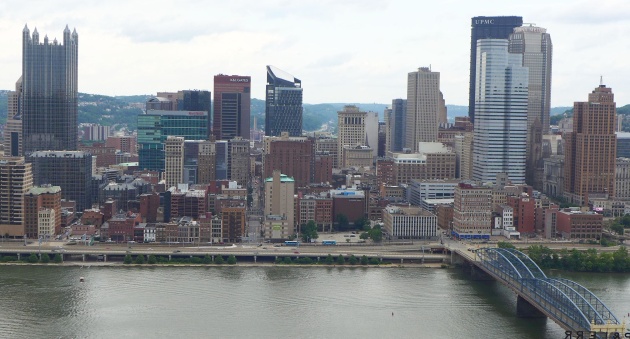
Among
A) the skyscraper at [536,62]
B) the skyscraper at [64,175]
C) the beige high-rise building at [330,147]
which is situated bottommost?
the skyscraper at [64,175]

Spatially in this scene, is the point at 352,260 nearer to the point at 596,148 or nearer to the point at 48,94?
the point at 596,148

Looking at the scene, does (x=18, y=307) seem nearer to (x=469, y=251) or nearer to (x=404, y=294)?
(x=404, y=294)

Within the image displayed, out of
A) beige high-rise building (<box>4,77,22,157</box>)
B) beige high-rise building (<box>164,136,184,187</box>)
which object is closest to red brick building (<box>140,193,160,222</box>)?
beige high-rise building (<box>164,136,184,187</box>)

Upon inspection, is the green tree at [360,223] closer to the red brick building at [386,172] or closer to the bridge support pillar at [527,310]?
the red brick building at [386,172]

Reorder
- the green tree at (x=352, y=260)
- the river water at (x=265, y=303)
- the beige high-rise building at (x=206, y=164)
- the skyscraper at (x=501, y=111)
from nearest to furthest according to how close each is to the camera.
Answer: the river water at (x=265, y=303)
the green tree at (x=352, y=260)
the skyscraper at (x=501, y=111)
the beige high-rise building at (x=206, y=164)

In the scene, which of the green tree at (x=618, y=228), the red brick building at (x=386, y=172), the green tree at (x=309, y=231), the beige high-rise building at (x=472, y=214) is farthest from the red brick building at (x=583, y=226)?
the red brick building at (x=386, y=172)

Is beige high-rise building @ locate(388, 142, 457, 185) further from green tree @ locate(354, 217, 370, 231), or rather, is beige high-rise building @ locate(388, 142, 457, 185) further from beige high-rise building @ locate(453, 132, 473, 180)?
green tree @ locate(354, 217, 370, 231)

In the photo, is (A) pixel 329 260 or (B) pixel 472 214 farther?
(B) pixel 472 214

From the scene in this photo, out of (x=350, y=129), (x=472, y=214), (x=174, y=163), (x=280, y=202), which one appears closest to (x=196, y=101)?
(x=350, y=129)
